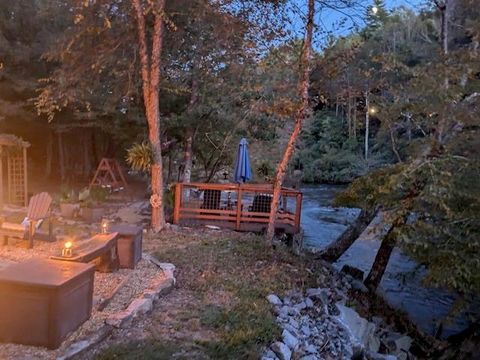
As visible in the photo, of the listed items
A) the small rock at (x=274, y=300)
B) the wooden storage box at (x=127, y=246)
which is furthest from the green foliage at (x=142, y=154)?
the small rock at (x=274, y=300)

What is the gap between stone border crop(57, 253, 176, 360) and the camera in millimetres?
2885

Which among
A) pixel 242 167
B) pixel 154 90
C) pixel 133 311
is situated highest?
pixel 154 90

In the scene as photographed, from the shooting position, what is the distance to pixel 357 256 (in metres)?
10.2

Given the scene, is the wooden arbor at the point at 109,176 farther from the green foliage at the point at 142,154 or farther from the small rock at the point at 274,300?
the small rock at the point at 274,300

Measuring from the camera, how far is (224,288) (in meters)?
4.74

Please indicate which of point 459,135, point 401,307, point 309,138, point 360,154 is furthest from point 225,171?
point 309,138

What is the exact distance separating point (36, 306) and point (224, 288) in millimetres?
2285

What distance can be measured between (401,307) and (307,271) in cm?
228

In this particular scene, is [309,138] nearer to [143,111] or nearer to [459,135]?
[143,111]

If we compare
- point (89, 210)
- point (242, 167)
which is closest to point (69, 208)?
point (89, 210)

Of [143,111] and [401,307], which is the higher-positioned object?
[143,111]

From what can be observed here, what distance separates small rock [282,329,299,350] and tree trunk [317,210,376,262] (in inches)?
164

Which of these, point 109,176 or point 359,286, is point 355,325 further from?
point 109,176

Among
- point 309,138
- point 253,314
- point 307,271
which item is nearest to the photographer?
point 253,314
